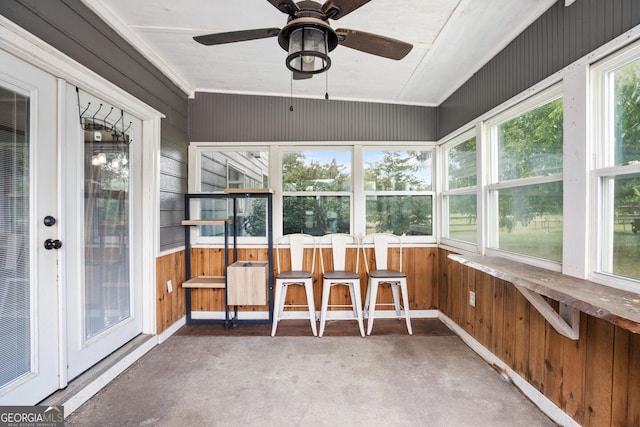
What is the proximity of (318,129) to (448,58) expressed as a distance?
1.50 metres

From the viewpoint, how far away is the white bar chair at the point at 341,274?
2930mm

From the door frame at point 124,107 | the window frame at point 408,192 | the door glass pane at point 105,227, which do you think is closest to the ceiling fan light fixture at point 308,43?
the door frame at point 124,107

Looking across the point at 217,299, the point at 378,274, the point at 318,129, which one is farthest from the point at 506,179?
the point at 217,299

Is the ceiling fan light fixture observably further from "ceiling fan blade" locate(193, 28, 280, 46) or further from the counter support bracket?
the counter support bracket

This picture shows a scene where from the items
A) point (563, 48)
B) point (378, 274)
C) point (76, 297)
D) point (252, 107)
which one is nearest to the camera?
point (563, 48)

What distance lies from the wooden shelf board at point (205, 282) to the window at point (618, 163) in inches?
116

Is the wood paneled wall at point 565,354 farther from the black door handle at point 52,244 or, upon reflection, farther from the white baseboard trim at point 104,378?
the black door handle at point 52,244

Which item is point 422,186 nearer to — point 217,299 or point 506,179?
point 506,179

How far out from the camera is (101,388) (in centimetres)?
204

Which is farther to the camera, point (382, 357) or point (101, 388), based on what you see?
point (382, 357)

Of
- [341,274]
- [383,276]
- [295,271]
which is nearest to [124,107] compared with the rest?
[295,271]

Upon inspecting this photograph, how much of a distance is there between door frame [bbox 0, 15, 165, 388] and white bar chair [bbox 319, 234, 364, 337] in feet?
5.32

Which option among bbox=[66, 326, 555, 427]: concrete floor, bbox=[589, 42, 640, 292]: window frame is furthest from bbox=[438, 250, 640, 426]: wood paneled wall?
bbox=[589, 42, 640, 292]: window frame

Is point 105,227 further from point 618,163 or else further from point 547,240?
point 618,163
